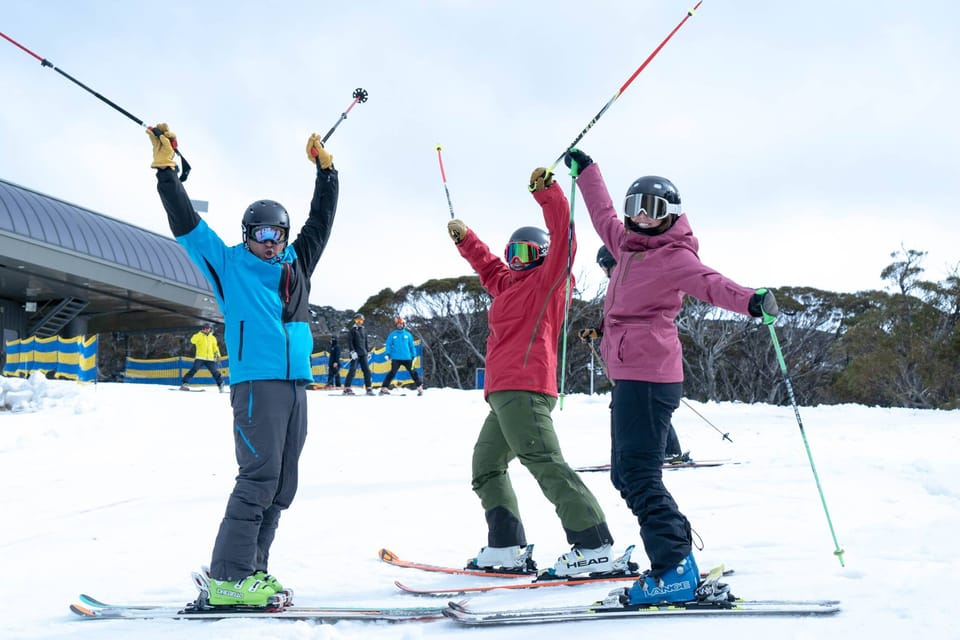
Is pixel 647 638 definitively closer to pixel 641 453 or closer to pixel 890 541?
pixel 641 453

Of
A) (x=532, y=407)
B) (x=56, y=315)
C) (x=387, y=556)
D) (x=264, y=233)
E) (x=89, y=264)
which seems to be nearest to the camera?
(x=264, y=233)

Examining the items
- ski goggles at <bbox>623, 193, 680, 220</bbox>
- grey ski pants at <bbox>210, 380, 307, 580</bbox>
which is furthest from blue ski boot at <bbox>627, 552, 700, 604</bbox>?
grey ski pants at <bbox>210, 380, 307, 580</bbox>

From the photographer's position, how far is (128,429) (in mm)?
9883

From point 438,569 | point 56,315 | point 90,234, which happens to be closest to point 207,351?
point 438,569

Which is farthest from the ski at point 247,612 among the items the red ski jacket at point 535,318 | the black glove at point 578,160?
the black glove at point 578,160

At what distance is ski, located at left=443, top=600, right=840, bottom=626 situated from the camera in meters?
2.56

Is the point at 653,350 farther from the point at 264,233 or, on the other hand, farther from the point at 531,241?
the point at 264,233

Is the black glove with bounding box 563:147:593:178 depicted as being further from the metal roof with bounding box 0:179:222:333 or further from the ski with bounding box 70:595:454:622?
the metal roof with bounding box 0:179:222:333

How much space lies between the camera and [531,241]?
3914 millimetres

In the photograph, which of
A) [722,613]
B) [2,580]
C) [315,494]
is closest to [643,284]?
[722,613]

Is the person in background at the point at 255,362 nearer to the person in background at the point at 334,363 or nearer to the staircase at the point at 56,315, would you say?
the person in background at the point at 334,363

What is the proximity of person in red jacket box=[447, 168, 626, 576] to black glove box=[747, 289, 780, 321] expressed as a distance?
3.80ft

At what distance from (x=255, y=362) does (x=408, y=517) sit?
2.58m

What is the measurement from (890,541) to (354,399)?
37.6 feet
